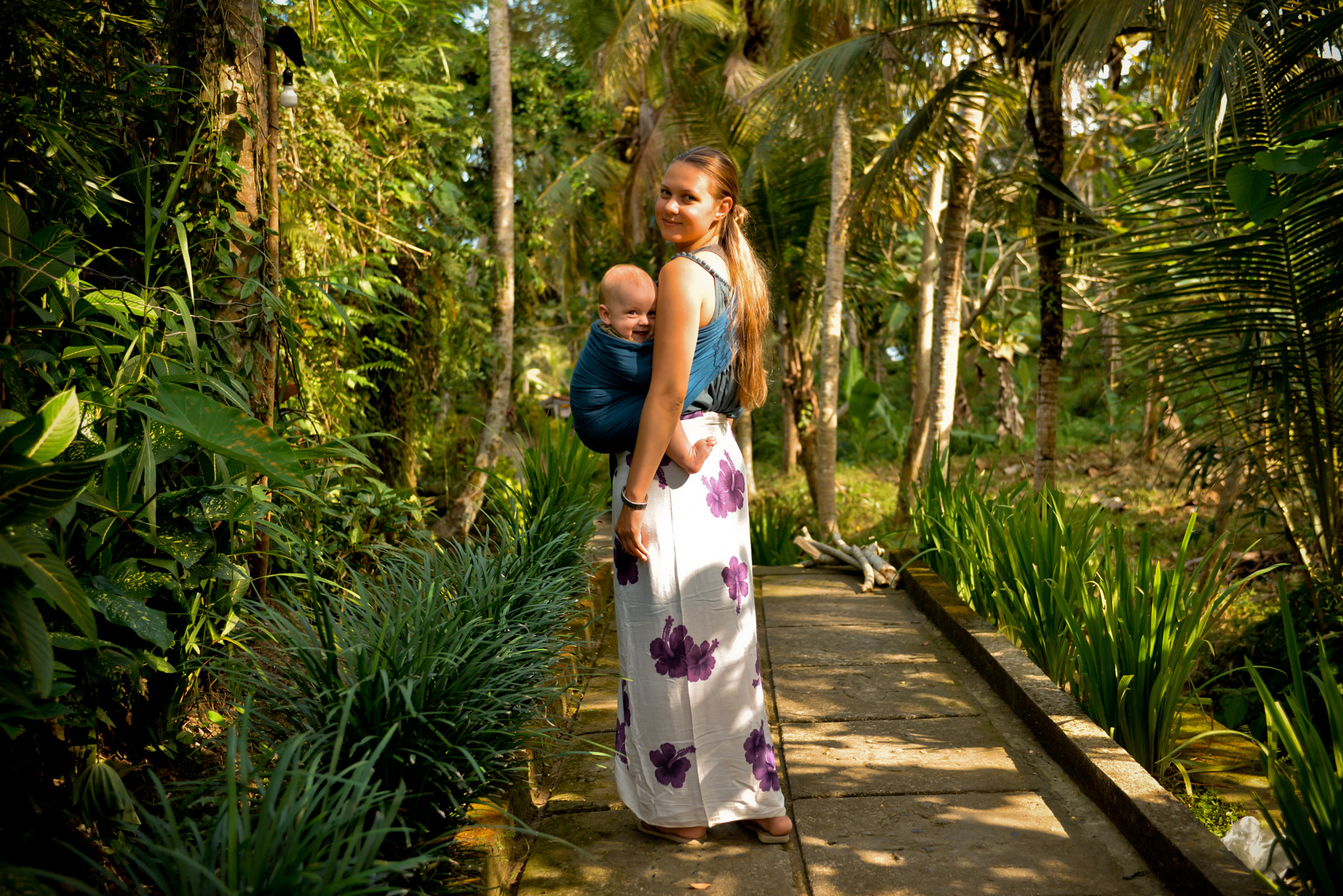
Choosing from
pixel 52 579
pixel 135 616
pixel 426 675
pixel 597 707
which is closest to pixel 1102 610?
pixel 597 707

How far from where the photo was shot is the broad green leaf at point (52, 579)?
56.5 inches

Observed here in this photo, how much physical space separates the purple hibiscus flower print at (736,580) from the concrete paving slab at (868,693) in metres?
1.01

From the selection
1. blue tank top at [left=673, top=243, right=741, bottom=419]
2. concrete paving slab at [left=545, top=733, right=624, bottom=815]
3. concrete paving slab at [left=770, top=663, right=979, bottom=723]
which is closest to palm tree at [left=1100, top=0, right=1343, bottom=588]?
concrete paving slab at [left=770, top=663, right=979, bottom=723]

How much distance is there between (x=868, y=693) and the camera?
142 inches

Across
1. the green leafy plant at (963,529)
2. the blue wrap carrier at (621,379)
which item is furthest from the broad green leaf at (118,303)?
the green leafy plant at (963,529)

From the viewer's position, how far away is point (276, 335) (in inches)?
112

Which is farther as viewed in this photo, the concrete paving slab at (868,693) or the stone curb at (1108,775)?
the concrete paving slab at (868,693)

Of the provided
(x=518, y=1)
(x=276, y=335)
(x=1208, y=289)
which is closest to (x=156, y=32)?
(x=276, y=335)

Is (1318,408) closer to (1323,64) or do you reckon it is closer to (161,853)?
(1323,64)

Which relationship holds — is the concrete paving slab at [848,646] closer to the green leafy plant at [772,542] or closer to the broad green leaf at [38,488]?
the green leafy plant at [772,542]

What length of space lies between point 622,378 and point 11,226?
139cm

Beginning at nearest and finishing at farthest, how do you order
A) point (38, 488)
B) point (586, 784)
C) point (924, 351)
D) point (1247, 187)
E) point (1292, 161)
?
point (38, 488)
point (586, 784)
point (1292, 161)
point (1247, 187)
point (924, 351)

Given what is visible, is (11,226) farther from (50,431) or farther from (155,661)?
(155,661)

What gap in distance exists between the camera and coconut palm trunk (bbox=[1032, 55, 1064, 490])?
643 cm
